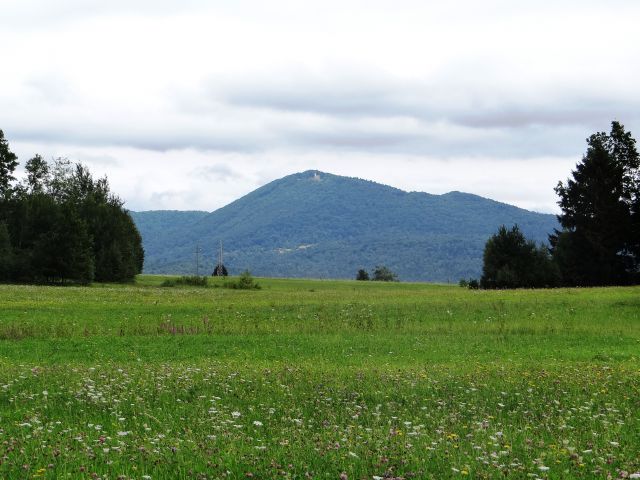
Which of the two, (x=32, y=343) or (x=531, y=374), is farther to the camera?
(x=32, y=343)

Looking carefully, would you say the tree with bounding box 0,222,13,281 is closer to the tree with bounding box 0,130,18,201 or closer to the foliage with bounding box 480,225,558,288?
the tree with bounding box 0,130,18,201

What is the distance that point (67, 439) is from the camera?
10.9 meters

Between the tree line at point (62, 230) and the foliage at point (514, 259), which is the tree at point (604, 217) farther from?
the tree line at point (62, 230)

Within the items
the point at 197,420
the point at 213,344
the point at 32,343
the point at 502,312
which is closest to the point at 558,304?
the point at 502,312

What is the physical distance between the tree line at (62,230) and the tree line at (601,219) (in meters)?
64.1

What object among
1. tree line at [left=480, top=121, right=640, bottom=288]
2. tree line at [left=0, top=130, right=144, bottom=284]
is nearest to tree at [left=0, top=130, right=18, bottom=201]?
tree line at [left=0, top=130, right=144, bottom=284]

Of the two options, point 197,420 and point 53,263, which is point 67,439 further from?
point 53,263

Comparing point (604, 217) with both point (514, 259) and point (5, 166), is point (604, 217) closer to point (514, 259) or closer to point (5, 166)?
point (514, 259)

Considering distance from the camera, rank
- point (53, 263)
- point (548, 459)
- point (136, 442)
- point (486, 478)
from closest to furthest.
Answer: point (486, 478) < point (548, 459) < point (136, 442) < point (53, 263)

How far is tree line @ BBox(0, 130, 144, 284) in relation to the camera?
10262 cm

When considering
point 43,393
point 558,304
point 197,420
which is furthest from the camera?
point 558,304

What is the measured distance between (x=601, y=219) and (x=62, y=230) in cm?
8057

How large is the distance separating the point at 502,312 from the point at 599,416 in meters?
32.0

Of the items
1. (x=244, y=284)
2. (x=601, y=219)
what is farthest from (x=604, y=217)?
(x=244, y=284)
